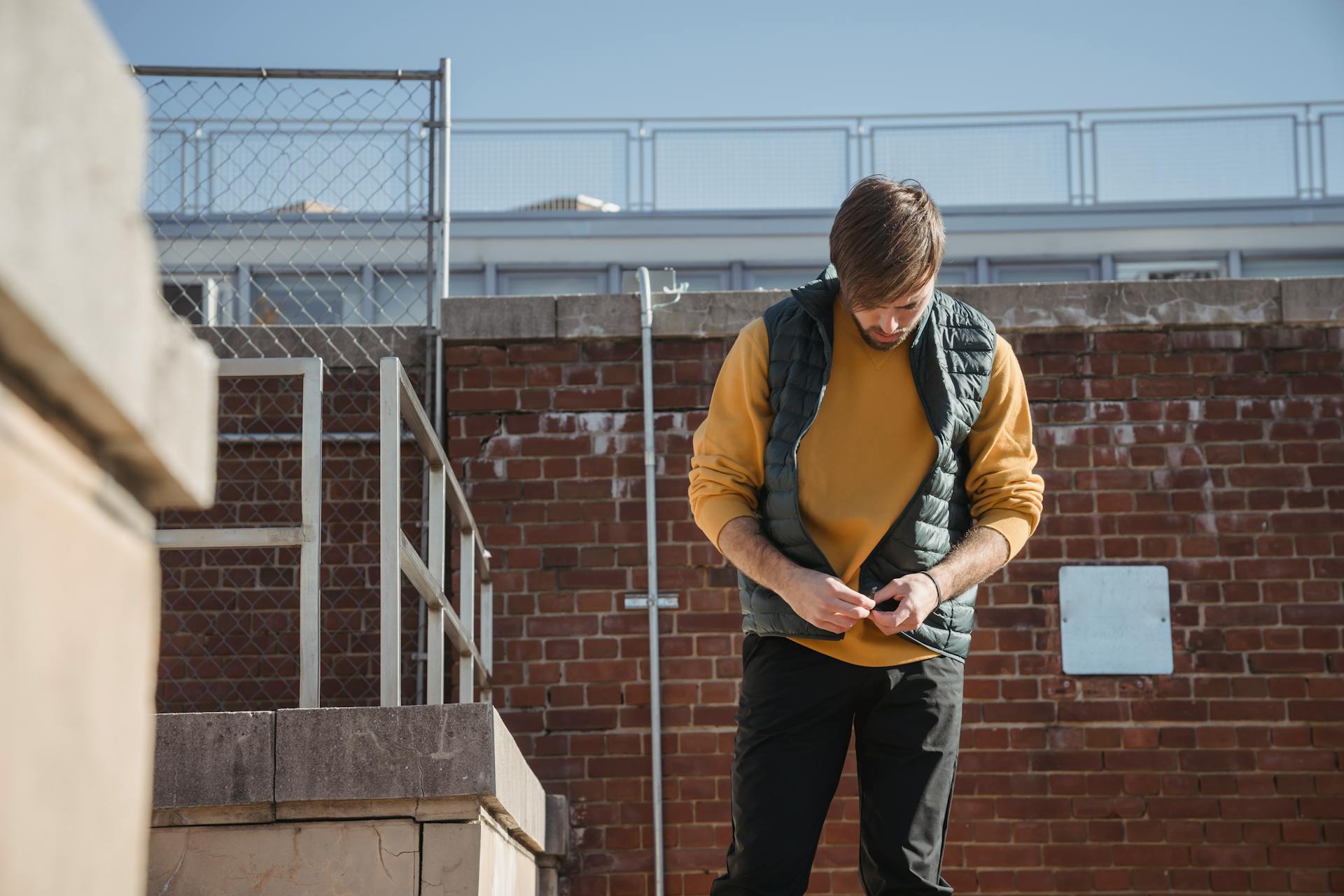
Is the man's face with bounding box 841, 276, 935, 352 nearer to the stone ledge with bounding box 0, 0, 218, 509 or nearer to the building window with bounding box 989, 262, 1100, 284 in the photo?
the stone ledge with bounding box 0, 0, 218, 509

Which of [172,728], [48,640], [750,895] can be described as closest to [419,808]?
[172,728]

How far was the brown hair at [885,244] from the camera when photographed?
8.82 feet

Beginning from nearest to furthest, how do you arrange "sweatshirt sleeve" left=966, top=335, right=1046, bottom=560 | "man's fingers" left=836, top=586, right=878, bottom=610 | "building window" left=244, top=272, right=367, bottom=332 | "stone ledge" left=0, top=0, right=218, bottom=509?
"stone ledge" left=0, top=0, right=218, bottom=509 → "man's fingers" left=836, top=586, right=878, bottom=610 → "sweatshirt sleeve" left=966, top=335, right=1046, bottom=560 → "building window" left=244, top=272, right=367, bottom=332

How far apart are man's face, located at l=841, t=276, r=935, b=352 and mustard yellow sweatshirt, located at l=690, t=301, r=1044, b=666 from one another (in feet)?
0.27

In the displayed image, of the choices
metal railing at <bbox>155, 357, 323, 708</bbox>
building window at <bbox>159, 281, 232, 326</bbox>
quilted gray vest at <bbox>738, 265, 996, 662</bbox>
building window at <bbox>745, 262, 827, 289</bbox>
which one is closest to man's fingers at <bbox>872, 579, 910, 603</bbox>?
quilted gray vest at <bbox>738, 265, 996, 662</bbox>

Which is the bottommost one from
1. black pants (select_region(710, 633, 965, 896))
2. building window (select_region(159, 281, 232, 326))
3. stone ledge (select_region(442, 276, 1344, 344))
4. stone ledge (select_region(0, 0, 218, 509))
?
black pants (select_region(710, 633, 965, 896))

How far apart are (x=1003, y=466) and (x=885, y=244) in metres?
0.58

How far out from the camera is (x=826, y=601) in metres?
2.60

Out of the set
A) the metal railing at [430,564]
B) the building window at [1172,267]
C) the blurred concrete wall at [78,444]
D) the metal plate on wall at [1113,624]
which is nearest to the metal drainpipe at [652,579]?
the metal railing at [430,564]

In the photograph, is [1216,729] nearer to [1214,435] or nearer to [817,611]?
[1214,435]

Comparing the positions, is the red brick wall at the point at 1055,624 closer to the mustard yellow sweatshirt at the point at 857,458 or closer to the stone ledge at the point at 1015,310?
the stone ledge at the point at 1015,310

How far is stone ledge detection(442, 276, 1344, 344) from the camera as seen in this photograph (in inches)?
221

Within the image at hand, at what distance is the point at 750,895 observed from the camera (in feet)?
8.94

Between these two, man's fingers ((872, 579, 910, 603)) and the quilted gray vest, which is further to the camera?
the quilted gray vest
